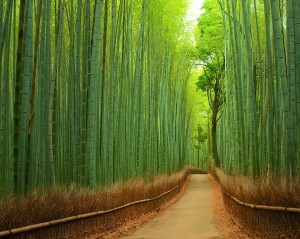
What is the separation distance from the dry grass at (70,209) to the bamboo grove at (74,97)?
320 mm

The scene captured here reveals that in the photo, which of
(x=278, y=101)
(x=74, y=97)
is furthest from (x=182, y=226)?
(x=74, y=97)

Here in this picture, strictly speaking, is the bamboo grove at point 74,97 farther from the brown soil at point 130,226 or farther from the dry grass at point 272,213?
the dry grass at point 272,213

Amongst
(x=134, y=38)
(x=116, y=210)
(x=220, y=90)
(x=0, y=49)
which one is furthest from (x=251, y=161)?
(x=220, y=90)

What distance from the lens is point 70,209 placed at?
4855mm

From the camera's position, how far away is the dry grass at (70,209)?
12.1ft

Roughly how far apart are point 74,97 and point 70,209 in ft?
8.05

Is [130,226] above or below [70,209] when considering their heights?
below

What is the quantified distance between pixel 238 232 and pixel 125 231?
1.69 m

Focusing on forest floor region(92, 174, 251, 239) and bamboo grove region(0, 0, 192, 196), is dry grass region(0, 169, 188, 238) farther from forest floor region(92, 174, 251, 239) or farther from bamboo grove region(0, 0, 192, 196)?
bamboo grove region(0, 0, 192, 196)

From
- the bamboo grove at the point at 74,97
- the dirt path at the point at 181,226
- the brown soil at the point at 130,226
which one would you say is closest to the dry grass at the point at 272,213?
the dirt path at the point at 181,226

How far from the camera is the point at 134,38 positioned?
11.7m

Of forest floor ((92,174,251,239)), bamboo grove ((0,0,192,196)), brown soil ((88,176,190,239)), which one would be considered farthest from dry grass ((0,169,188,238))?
bamboo grove ((0,0,192,196))

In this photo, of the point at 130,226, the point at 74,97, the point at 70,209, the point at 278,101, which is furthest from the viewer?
the point at 130,226

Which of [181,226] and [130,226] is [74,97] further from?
[181,226]
